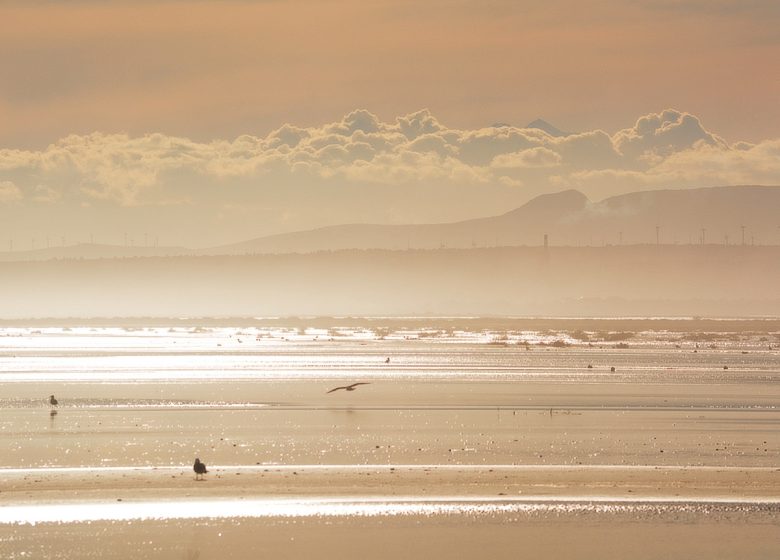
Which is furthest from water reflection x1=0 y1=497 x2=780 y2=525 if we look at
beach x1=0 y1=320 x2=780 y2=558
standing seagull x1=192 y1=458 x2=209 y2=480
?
standing seagull x1=192 y1=458 x2=209 y2=480

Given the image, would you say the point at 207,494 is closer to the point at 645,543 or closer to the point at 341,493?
the point at 341,493

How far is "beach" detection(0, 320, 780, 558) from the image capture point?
88.4 feet

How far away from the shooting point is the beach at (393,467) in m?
26.9

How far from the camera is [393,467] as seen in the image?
117ft

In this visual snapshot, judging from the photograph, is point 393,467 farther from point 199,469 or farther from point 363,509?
point 363,509

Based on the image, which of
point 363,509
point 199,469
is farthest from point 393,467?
point 363,509

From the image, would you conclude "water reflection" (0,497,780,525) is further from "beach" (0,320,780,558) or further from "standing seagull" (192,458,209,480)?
"standing seagull" (192,458,209,480)

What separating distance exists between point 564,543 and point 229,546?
21.7 feet

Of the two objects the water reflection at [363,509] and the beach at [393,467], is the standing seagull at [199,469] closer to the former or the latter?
the beach at [393,467]

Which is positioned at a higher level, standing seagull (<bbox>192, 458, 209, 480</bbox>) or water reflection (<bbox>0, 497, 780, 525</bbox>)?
standing seagull (<bbox>192, 458, 209, 480</bbox>)

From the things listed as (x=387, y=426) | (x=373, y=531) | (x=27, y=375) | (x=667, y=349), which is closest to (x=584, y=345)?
(x=667, y=349)

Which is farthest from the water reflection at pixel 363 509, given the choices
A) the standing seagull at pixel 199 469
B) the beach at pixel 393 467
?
the standing seagull at pixel 199 469

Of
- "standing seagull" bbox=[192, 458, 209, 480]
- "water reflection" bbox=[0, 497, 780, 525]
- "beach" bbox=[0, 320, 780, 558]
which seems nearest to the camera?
"beach" bbox=[0, 320, 780, 558]

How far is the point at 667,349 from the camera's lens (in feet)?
392
